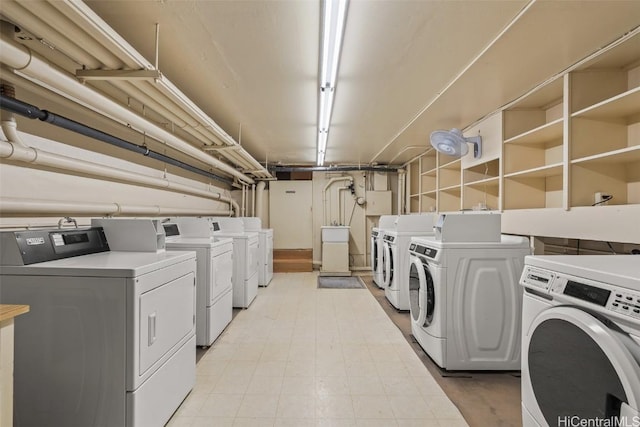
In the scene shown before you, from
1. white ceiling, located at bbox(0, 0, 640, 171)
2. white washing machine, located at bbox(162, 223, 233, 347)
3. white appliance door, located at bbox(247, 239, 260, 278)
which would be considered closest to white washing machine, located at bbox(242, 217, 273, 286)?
white appliance door, located at bbox(247, 239, 260, 278)

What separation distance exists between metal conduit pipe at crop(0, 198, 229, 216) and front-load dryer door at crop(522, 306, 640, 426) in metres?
2.80

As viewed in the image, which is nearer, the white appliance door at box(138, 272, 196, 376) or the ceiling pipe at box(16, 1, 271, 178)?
the ceiling pipe at box(16, 1, 271, 178)

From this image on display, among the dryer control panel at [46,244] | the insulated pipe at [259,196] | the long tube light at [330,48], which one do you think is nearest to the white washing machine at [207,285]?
the dryer control panel at [46,244]

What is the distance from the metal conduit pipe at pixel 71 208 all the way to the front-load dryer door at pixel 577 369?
2.80m

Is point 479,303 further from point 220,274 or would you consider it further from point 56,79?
point 56,79

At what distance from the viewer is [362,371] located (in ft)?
7.77

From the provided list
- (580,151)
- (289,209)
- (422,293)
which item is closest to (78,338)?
(422,293)

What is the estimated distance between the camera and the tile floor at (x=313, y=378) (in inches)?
72.2

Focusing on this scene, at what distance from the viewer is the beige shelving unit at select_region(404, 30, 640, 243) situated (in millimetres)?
2025

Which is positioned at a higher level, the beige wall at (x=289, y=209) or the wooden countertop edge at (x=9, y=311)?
the beige wall at (x=289, y=209)

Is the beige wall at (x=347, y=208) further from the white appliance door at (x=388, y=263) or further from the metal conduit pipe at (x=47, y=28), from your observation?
the metal conduit pipe at (x=47, y=28)

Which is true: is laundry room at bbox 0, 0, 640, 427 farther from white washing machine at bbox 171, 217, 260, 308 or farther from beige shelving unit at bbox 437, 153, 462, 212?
beige shelving unit at bbox 437, 153, 462, 212

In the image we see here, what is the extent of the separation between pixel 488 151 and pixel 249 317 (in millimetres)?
3399

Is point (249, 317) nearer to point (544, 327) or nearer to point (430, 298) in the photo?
point (430, 298)
